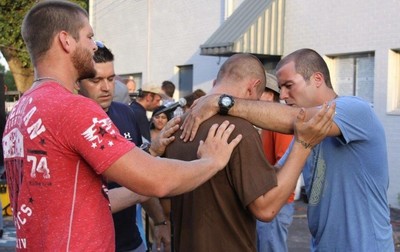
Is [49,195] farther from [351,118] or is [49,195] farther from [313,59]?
[313,59]

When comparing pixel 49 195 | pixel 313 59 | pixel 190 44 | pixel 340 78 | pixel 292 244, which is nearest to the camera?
pixel 49 195

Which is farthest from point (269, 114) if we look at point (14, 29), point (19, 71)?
point (19, 71)

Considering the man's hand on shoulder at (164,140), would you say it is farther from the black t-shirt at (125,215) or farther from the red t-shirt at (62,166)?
the red t-shirt at (62,166)

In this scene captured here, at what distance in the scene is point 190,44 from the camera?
1628cm

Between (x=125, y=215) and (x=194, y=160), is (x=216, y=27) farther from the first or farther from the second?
(x=194, y=160)

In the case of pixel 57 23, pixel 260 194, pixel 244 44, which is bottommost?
pixel 260 194

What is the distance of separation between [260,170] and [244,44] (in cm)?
1018

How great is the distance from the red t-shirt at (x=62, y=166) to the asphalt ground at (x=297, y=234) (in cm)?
586

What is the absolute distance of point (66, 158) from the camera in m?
2.23

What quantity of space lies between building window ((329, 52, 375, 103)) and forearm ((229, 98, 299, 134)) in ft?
28.6

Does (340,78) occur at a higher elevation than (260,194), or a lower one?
higher

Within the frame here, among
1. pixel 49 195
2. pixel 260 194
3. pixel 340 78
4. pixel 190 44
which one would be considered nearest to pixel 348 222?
pixel 260 194

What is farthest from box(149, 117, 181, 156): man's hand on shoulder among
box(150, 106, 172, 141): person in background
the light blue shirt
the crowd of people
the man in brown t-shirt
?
box(150, 106, 172, 141): person in background

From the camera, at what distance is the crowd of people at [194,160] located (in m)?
2.23
